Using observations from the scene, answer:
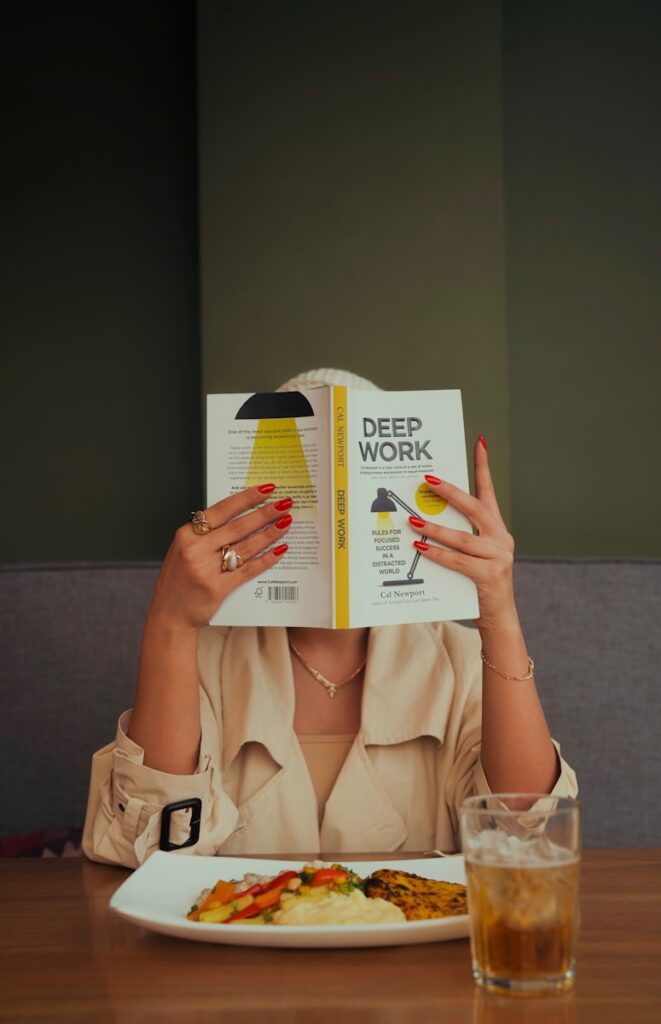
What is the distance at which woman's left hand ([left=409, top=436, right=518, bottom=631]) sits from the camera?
45.6 inches

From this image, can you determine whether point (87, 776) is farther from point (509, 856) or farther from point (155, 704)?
point (509, 856)

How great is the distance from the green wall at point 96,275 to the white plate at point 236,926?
1.53 metres

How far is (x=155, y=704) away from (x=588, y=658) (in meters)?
0.99

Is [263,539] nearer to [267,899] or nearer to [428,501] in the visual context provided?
[428,501]

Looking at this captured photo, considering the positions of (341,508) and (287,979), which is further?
(341,508)

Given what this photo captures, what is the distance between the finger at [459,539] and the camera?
115cm

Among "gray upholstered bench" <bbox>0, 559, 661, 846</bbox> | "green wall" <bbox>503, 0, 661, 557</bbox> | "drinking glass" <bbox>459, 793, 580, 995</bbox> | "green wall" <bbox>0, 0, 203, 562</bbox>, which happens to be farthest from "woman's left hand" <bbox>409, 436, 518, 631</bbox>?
"green wall" <bbox>0, 0, 203, 562</bbox>

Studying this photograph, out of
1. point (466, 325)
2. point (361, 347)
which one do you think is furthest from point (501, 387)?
point (361, 347)

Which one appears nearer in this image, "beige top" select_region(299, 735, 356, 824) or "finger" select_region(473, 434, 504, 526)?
"finger" select_region(473, 434, 504, 526)

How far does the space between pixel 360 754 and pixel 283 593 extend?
31 centimetres

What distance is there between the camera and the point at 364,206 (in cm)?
221

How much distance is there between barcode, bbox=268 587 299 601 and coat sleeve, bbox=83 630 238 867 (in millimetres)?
217

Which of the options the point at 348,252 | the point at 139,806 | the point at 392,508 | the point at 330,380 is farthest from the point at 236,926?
the point at 348,252

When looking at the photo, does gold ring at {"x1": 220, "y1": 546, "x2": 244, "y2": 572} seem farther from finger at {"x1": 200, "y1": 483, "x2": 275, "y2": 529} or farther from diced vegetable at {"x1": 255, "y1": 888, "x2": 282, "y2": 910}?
diced vegetable at {"x1": 255, "y1": 888, "x2": 282, "y2": 910}
